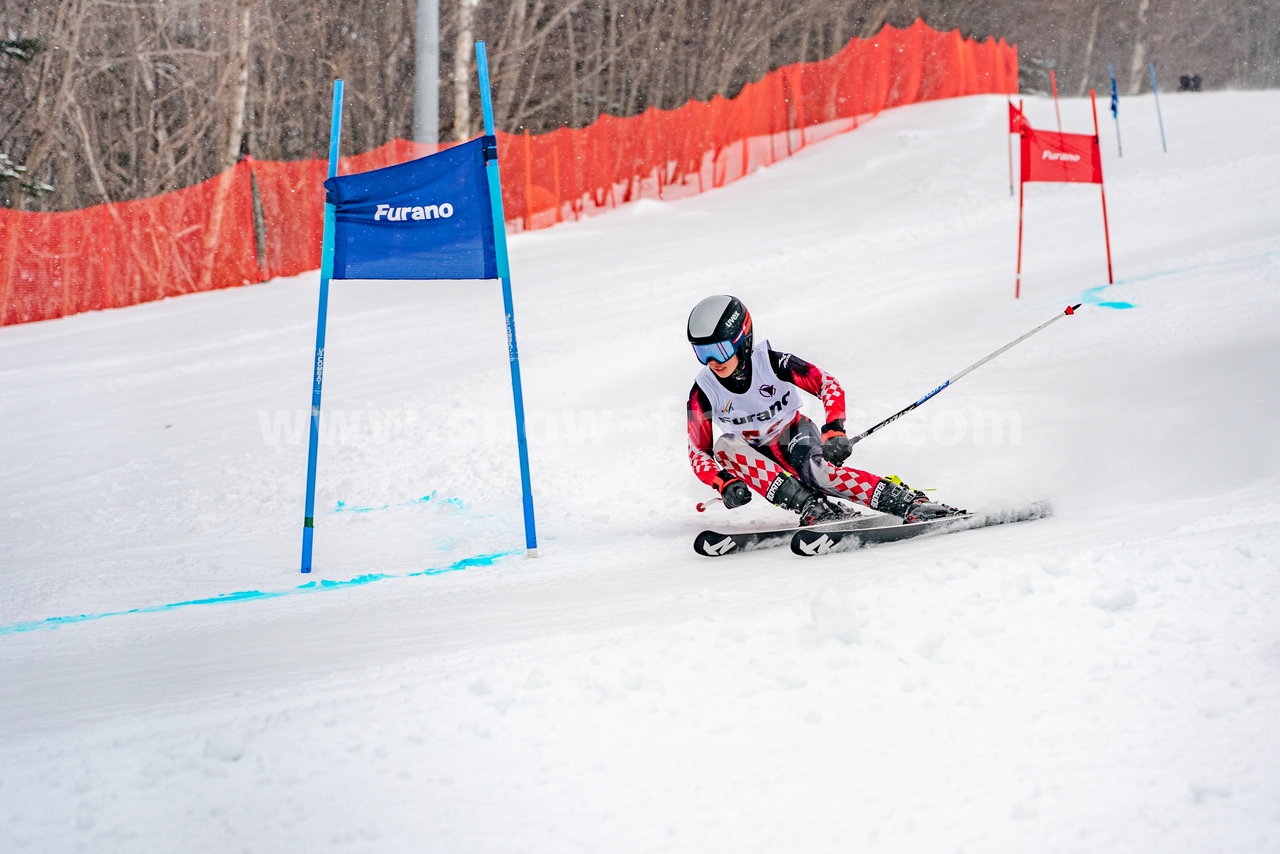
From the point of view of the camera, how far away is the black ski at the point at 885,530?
484 cm

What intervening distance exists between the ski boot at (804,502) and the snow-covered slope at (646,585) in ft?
1.76

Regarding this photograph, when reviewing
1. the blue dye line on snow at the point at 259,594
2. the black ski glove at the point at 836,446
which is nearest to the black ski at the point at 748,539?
the black ski glove at the point at 836,446

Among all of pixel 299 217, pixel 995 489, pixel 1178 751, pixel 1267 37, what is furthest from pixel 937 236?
pixel 1267 37

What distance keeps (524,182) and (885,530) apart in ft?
44.0

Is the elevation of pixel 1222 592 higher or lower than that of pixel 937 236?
lower

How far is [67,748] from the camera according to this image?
2.65m

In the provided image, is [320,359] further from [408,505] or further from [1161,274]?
[1161,274]

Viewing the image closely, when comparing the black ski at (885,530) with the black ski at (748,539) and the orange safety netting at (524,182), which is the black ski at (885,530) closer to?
the black ski at (748,539)

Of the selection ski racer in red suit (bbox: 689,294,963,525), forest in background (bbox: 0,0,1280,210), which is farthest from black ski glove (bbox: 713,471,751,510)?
forest in background (bbox: 0,0,1280,210)

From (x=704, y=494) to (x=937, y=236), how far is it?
7.97 meters

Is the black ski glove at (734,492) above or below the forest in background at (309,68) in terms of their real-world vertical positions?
below

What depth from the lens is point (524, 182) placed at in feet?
56.5

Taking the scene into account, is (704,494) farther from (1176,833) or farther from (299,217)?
(299,217)

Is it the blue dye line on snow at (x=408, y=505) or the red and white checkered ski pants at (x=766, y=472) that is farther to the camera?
the blue dye line on snow at (x=408, y=505)
